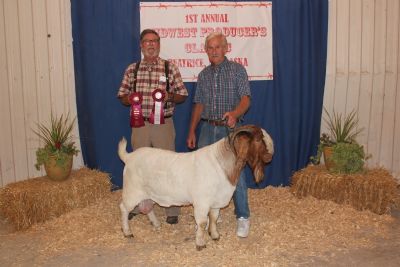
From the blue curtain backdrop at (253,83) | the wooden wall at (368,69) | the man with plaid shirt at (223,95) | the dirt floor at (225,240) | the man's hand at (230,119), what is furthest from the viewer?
the wooden wall at (368,69)

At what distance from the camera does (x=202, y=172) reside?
11.9 ft

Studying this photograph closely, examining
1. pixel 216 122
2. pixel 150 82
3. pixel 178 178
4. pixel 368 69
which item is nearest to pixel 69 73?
pixel 150 82

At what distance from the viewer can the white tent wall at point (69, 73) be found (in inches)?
206

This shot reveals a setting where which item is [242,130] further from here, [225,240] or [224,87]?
[225,240]

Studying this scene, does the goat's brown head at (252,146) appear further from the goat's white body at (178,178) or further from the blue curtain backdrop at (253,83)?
the blue curtain backdrop at (253,83)

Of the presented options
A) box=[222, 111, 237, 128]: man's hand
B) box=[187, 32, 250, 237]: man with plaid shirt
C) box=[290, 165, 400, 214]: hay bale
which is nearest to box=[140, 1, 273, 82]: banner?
box=[187, 32, 250, 237]: man with plaid shirt

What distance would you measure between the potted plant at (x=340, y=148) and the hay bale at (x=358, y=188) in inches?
4.6

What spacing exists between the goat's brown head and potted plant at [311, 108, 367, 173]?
1.71 meters

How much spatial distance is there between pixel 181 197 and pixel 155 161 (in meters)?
0.42

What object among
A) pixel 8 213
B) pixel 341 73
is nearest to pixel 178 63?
pixel 341 73

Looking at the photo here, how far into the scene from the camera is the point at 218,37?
3.98 metres

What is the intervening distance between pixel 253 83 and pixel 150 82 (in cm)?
163

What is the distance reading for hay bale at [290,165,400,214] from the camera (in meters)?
4.64

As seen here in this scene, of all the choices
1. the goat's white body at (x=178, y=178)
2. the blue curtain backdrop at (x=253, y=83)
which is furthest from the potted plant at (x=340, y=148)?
the goat's white body at (x=178, y=178)
